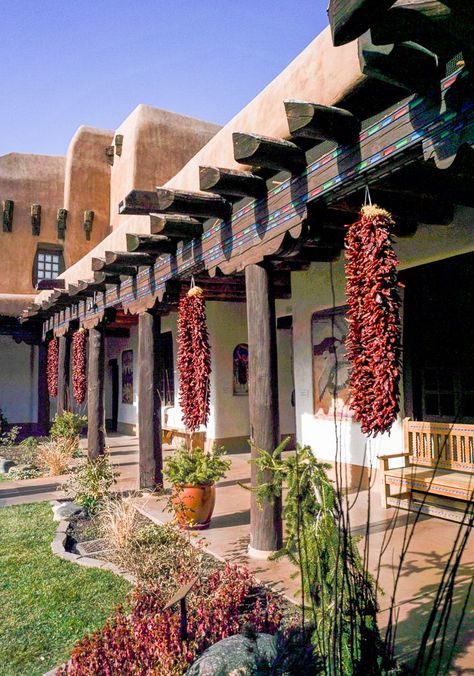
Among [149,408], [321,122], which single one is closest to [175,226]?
[321,122]

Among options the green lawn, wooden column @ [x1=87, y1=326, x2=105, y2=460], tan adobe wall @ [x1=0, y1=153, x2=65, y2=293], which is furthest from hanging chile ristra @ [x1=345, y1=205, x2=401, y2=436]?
tan adobe wall @ [x1=0, y1=153, x2=65, y2=293]

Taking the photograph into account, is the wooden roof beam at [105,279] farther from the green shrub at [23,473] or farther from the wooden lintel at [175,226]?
the green shrub at [23,473]

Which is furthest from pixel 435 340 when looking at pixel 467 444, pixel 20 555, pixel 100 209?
pixel 100 209

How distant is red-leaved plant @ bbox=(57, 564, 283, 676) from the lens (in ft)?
8.97

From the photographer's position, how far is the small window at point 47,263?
1797 cm

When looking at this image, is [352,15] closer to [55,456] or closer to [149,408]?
[149,408]

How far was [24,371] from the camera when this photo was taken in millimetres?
17906

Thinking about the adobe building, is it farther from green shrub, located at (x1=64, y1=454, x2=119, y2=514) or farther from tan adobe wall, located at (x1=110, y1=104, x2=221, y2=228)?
tan adobe wall, located at (x1=110, y1=104, x2=221, y2=228)

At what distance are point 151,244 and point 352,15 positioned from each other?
489 cm

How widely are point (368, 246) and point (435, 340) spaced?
3.42 meters

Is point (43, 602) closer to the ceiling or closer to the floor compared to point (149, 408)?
closer to the floor

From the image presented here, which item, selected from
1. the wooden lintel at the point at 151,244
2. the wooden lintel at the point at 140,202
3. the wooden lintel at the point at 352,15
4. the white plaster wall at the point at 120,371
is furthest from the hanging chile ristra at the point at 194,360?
the white plaster wall at the point at 120,371

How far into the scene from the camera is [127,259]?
729cm

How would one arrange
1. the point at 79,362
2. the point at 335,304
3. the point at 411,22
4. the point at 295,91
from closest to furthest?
the point at 411,22 < the point at 295,91 < the point at 335,304 < the point at 79,362
